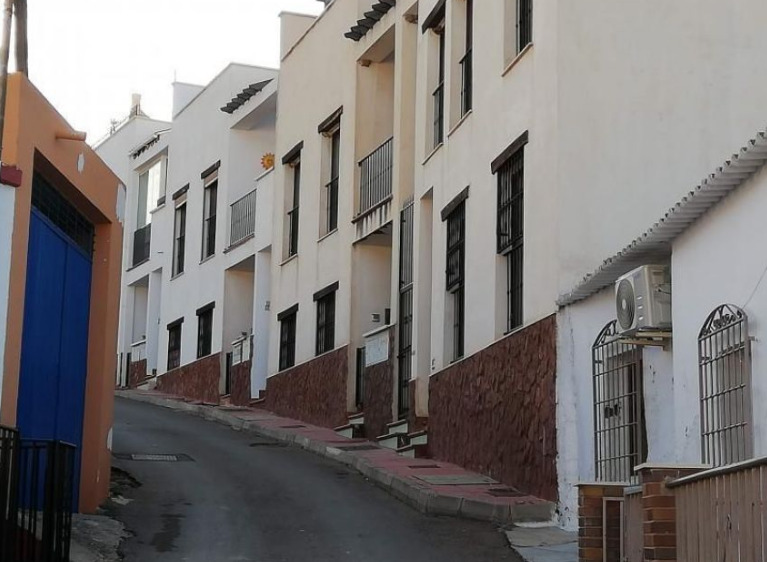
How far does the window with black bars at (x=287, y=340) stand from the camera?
2655 cm

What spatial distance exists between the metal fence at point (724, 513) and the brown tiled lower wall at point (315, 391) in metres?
14.5

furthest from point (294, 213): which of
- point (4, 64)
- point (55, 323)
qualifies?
point (4, 64)

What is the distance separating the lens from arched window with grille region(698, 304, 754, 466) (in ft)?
34.2

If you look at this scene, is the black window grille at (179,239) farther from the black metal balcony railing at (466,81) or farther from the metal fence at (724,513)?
the metal fence at (724,513)

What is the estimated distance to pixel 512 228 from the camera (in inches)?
631

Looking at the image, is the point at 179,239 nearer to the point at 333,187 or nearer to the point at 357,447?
the point at 333,187

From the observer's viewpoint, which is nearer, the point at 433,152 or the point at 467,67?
the point at 467,67

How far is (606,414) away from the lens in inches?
527

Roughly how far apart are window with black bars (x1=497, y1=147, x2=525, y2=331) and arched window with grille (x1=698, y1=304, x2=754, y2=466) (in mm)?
4644

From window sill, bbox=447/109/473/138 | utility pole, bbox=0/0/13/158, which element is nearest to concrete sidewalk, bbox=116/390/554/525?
window sill, bbox=447/109/473/138

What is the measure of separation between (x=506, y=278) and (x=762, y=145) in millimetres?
6722

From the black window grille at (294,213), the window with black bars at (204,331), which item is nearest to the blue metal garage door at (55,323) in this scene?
the black window grille at (294,213)

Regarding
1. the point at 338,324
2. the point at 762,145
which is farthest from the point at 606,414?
the point at 338,324

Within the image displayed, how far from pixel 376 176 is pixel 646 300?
1126 cm
